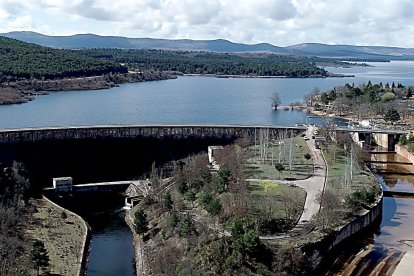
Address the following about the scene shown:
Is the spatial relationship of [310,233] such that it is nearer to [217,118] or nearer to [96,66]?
[217,118]

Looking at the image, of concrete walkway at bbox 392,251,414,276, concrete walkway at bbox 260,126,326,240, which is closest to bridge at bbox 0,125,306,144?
concrete walkway at bbox 260,126,326,240

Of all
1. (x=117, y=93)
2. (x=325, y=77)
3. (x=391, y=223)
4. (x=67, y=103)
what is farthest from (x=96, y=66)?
(x=391, y=223)

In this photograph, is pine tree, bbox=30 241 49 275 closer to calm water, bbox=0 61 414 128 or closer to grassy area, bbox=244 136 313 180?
grassy area, bbox=244 136 313 180

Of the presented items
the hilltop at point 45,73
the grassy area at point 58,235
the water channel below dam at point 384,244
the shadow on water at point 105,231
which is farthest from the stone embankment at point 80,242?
the hilltop at point 45,73

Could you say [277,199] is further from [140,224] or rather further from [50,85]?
Answer: [50,85]

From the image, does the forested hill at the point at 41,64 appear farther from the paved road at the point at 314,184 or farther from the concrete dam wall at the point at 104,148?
the paved road at the point at 314,184
